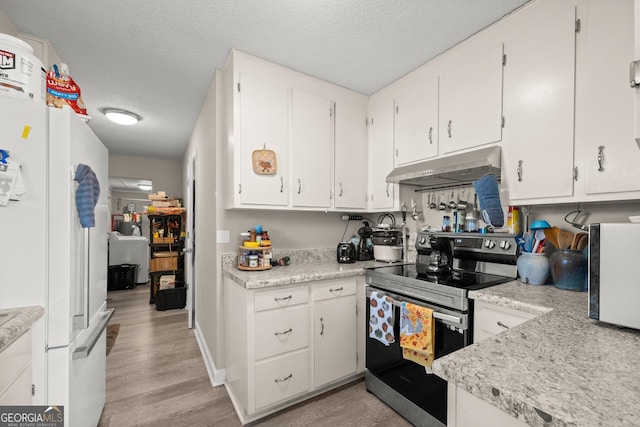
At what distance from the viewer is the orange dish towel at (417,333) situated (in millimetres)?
1551

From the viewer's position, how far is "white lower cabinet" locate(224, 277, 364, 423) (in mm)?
1688

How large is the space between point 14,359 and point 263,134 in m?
1.72

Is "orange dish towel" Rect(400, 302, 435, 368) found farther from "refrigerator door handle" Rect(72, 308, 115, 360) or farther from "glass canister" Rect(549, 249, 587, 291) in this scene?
"refrigerator door handle" Rect(72, 308, 115, 360)

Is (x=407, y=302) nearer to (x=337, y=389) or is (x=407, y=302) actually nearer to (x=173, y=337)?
(x=337, y=389)

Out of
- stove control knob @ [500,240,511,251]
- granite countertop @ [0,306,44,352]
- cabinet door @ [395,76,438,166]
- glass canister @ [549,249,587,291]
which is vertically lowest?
granite countertop @ [0,306,44,352]

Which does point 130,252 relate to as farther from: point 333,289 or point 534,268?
point 534,268

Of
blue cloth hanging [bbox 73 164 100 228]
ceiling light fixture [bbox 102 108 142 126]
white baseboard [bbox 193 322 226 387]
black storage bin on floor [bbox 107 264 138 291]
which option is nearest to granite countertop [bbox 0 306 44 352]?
blue cloth hanging [bbox 73 164 100 228]

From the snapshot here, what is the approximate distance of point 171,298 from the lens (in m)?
4.01

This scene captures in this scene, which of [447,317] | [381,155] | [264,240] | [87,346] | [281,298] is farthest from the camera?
[381,155]

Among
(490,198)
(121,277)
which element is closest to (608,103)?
(490,198)

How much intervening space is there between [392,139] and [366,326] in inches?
62.5

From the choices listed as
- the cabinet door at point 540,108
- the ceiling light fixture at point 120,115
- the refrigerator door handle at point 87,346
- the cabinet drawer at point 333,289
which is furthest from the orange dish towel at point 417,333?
the ceiling light fixture at point 120,115

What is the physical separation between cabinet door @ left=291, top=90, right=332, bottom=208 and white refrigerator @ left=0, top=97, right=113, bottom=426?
1364mm

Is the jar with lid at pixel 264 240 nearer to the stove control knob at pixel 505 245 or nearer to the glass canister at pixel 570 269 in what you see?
the stove control knob at pixel 505 245
